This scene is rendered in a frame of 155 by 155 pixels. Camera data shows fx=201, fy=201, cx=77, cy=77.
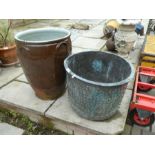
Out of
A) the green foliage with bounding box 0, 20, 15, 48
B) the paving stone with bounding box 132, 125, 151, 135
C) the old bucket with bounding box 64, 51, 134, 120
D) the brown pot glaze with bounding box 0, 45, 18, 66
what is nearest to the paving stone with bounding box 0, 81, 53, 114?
the old bucket with bounding box 64, 51, 134, 120

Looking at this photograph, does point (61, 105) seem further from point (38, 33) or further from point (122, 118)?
point (38, 33)

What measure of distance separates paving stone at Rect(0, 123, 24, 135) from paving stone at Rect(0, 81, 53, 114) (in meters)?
0.23

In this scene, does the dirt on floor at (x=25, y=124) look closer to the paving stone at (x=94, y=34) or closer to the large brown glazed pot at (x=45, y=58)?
the large brown glazed pot at (x=45, y=58)

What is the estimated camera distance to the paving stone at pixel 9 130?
6.81 feet

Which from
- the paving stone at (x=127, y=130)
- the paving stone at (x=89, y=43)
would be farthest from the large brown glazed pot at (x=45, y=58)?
the paving stone at (x=89, y=43)

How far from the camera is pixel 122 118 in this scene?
202 centimetres

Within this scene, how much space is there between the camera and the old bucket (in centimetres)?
168

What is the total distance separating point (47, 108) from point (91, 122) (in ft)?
1.67

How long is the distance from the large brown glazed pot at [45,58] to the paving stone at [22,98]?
0.30 ft

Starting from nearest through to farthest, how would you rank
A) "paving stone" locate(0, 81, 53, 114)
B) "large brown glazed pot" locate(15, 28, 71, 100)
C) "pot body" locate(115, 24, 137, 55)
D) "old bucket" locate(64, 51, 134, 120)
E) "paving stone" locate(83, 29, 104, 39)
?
"old bucket" locate(64, 51, 134, 120)
"large brown glazed pot" locate(15, 28, 71, 100)
"paving stone" locate(0, 81, 53, 114)
"pot body" locate(115, 24, 137, 55)
"paving stone" locate(83, 29, 104, 39)

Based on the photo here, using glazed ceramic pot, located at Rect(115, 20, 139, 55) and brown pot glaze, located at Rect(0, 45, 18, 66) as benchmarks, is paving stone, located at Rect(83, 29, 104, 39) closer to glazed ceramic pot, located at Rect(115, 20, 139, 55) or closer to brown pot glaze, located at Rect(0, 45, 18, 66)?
glazed ceramic pot, located at Rect(115, 20, 139, 55)

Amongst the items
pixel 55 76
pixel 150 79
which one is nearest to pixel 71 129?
pixel 55 76

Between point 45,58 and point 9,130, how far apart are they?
87 cm

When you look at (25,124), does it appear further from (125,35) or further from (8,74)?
(125,35)
